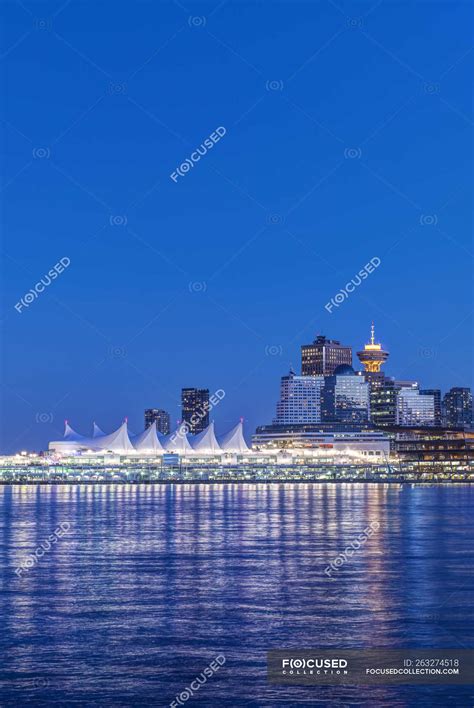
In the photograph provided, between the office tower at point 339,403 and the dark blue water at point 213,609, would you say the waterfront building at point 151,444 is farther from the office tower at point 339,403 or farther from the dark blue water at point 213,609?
the dark blue water at point 213,609

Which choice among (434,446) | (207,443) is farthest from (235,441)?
(434,446)

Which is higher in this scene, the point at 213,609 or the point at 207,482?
the point at 207,482

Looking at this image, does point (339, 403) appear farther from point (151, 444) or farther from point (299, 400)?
point (151, 444)

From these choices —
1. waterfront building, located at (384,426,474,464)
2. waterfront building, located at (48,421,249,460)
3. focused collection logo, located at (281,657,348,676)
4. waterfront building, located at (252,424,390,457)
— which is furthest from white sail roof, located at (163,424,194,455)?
focused collection logo, located at (281,657,348,676)

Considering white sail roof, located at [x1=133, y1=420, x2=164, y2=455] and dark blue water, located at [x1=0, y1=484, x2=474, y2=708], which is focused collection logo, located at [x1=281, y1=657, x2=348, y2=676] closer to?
dark blue water, located at [x1=0, y1=484, x2=474, y2=708]

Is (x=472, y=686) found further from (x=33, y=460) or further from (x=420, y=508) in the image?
(x=33, y=460)
